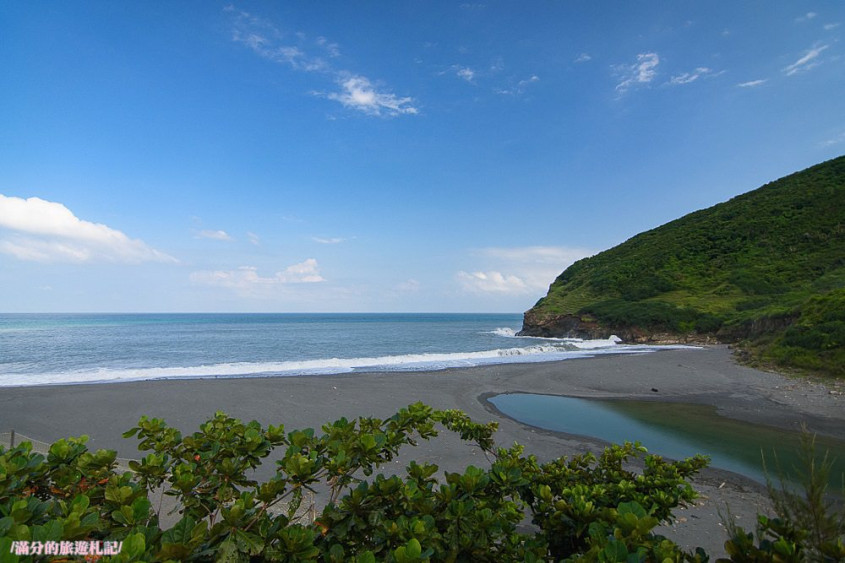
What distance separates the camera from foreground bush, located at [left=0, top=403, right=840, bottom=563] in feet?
5.23

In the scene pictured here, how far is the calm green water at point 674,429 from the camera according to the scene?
334 inches

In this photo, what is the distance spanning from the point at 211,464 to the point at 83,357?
34.2 metres

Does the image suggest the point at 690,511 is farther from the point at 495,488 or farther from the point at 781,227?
the point at 781,227

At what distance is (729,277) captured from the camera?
150 feet

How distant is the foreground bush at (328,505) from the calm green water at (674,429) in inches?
243

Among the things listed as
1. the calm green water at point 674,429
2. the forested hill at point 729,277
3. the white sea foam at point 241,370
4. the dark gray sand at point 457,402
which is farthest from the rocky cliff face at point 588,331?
the calm green water at point 674,429

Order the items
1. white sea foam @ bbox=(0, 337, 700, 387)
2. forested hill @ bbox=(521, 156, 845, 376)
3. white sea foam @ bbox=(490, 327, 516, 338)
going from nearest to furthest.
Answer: white sea foam @ bbox=(0, 337, 700, 387)
forested hill @ bbox=(521, 156, 845, 376)
white sea foam @ bbox=(490, 327, 516, 338)

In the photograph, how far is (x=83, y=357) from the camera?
91.4 ft

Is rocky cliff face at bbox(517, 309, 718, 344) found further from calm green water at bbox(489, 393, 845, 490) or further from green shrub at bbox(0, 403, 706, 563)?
green shrub at bbox(0, 403, 706, 563)

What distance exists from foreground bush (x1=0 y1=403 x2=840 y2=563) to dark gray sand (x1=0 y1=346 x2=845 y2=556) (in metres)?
4.20

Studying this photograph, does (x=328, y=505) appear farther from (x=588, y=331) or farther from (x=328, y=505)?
(x=588, y=331)

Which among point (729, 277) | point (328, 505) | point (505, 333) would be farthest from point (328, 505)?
point (505, 333)

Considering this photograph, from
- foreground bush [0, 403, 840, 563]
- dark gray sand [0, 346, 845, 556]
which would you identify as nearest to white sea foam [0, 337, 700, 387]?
dark gray sand [0, 346, 845, 556]

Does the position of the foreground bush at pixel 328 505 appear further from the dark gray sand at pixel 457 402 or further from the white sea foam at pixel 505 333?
the white sea foam at pixel 505 333
